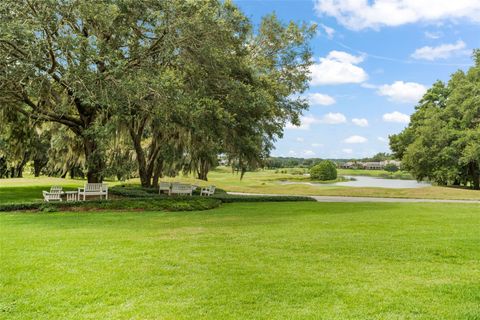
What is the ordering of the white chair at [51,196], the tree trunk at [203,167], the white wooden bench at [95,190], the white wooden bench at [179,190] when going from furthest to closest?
the tree trunk at [203,167]
the white wooden bench at [179,190]
the white wooden bench at [95,190]
the white chair at [51,196]

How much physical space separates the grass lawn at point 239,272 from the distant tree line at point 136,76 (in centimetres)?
620

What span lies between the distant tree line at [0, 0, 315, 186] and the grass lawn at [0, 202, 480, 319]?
20.3ft

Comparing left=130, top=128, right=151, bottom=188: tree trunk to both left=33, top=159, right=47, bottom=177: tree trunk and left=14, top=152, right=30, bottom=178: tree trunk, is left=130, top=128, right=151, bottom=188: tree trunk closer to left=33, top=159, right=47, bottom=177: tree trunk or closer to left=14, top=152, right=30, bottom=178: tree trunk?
left=14, top=152, right=30, bottom=178: tree trunk

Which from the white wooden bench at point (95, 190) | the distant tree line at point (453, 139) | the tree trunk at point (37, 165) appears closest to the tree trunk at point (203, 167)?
the white wooden bench at point (95, 190)

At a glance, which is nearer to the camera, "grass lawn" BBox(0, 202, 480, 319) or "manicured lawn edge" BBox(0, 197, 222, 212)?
"grass lawn" BBox(0, 202, 480, 319)

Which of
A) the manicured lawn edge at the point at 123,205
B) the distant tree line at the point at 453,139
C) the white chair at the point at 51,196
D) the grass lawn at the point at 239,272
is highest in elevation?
the distant tree line at the point at 453,139

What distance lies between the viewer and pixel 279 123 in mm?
22641

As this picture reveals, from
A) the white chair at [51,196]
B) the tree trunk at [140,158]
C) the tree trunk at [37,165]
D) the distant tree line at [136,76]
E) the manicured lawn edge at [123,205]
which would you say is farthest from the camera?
the tree trunk at [37,165]

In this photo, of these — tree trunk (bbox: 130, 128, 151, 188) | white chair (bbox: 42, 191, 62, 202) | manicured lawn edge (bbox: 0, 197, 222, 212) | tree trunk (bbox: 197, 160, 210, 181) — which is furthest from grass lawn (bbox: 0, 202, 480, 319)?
tree trunk (bbox: 197, 160, 210, 181)

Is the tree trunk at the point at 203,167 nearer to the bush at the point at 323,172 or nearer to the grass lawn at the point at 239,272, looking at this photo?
the grass lawn at the point at 239,272

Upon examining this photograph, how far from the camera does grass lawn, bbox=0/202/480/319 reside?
158 inches

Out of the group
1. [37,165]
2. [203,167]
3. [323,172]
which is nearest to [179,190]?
[203,167]

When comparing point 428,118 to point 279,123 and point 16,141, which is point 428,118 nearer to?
point 279,123

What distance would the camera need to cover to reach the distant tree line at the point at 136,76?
13039 mm
